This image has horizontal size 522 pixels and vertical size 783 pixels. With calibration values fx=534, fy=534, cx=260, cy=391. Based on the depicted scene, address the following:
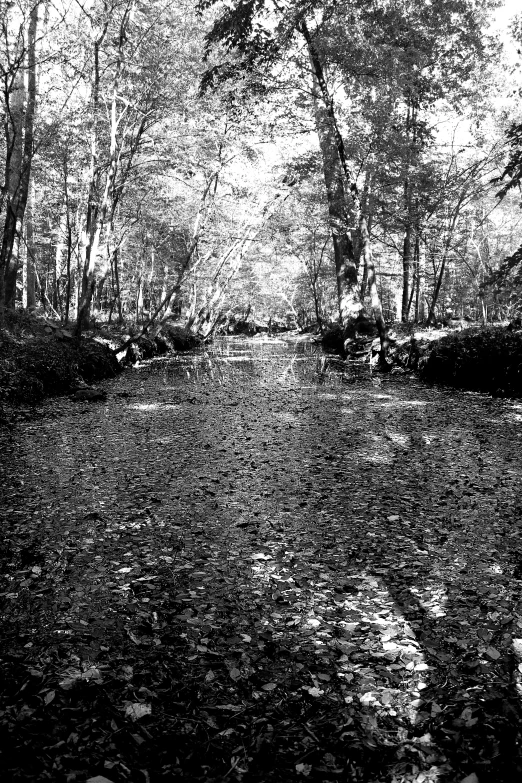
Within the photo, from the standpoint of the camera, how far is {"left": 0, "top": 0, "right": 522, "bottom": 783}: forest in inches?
99.8

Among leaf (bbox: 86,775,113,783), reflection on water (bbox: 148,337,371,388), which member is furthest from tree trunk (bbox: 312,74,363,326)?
leaf (bbox: 86,775,113,783)

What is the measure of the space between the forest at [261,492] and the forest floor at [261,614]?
2 centimetres

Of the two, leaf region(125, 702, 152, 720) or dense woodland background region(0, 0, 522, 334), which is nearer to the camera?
leaf region(125, 702, 152, 720)

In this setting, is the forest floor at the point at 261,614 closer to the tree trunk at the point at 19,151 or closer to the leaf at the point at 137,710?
the leaf at the point at 137,710

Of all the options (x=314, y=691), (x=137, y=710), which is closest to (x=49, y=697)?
(x=137, y=710)

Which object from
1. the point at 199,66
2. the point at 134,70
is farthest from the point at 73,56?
the point at 199,66

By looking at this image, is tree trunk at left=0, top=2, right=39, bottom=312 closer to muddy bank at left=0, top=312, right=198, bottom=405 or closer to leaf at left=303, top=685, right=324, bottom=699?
muddy bank at left=0, top=312, right=198, bottom=405

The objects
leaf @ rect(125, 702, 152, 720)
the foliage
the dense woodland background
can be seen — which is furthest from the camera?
the dense woodland background

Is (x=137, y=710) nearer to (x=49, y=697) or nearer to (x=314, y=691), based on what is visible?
(x=49, y=697)

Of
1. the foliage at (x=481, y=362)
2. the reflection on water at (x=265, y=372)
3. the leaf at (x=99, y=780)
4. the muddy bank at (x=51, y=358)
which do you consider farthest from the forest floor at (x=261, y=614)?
the reflection on water at (x=265, y=372)

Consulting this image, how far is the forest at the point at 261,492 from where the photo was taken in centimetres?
254

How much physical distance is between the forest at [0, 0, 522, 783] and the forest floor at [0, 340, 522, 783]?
2 centimetres

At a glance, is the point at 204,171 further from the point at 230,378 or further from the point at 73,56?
the point at 230,378

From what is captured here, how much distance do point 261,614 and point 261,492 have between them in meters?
2.54
